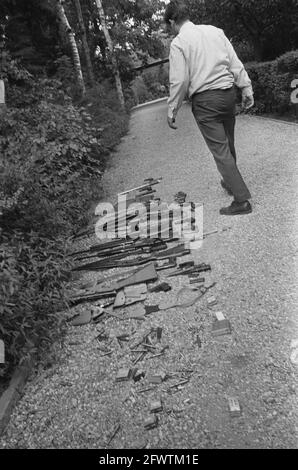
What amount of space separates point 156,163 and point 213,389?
681 cm

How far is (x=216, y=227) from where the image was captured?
14.8 ft

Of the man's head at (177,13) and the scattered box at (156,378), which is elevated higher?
the man's head at (177,13)

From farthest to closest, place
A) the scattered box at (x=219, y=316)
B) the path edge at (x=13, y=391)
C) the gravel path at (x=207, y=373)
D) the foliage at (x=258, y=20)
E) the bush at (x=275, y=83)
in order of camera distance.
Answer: the foliage at (x=258, y=20)
the bush at (x=275, y=83)
the scattered box at (x=219, y=316)
the path edge at (x=13, y=391)
the gravel path at (x=207, y=373)

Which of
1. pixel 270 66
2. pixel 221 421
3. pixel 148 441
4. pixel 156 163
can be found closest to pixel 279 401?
pixel 221 421

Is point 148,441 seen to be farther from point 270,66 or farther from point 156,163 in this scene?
point 270,66

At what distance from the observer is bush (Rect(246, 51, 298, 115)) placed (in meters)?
8.70

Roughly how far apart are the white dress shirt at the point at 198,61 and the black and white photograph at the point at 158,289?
1 cm

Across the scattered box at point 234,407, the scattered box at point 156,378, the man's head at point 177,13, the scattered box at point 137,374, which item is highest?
the man's head at point 177,13

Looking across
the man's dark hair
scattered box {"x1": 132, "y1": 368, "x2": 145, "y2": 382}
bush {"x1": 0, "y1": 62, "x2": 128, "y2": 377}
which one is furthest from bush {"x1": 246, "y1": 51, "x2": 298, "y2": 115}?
scattered box {"x1": 132, "y1": 368, "x2": 145, "y2": 382}

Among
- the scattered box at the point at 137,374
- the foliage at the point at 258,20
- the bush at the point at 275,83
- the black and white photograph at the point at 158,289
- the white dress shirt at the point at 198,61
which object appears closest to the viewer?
the black and white photograph at the point at 158,289

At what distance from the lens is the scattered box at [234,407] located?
2.15m

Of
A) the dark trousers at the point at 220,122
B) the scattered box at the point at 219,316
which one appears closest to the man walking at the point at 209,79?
the dark trousers at the point at 220,122

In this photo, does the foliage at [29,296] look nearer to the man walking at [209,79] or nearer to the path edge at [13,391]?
the path edge at [13,391]
